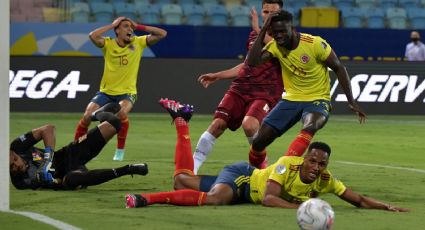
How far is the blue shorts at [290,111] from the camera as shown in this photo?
11.9 m

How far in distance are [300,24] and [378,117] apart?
4658 millimetres

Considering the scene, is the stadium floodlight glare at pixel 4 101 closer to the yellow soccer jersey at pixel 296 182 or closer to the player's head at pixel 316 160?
the yellow soccer jersey at pixel 296 182

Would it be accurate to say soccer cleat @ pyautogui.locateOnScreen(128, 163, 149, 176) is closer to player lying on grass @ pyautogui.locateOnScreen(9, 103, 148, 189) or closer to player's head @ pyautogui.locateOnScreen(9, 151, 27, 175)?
player lying on grass @ pyautogui.locateOnScreen(9, 103, 148, 189)

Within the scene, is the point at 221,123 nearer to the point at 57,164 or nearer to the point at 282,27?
the point at 57,164

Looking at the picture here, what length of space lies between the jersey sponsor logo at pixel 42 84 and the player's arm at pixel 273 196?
52.0 ft

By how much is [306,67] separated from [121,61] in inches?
214

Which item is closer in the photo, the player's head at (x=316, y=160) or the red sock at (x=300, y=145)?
the player's head at (x=316, y=160)

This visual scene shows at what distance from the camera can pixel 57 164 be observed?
1230cm

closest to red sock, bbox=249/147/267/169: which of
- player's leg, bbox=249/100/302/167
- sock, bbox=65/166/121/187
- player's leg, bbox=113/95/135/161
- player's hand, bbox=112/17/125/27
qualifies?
player's leg, bbox=249/100/302/167

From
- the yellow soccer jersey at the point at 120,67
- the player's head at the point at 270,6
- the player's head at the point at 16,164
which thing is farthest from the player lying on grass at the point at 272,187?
the yellow soccer jersey at the point at 120,67

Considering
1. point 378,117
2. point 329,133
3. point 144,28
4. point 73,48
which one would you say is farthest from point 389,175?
point 73,48

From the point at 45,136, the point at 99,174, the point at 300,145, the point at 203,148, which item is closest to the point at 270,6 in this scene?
the point at 203,148

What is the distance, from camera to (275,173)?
10.4 m

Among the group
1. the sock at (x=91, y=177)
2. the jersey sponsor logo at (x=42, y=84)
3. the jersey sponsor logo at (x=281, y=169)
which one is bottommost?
the jersey sponsor logo at (x=42, y=84)
